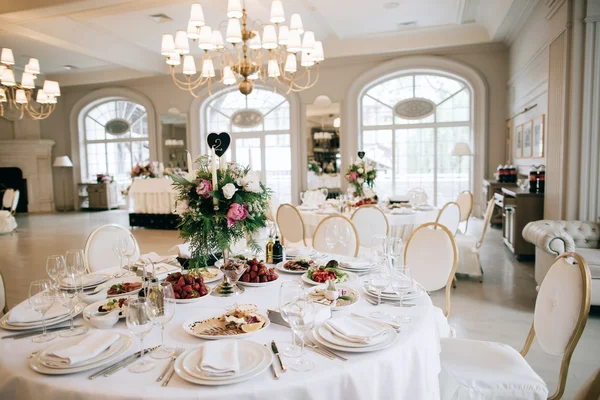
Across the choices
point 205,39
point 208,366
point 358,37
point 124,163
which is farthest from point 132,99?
point 208,366

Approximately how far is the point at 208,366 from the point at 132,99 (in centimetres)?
1274

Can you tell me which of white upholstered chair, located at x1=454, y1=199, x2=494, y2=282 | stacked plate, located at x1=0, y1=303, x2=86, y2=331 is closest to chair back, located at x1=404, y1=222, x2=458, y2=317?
stacked plate, located at x1=0, y1=303, x2=86, y2=331

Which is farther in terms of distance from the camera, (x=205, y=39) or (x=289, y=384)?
(x=205, y=39)

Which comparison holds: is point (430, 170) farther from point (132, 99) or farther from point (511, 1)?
point (132, 99)

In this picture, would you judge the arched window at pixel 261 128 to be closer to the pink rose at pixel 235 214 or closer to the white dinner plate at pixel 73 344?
Answer: the pink rose at pixel 235 214

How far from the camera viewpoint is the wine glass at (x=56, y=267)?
1.85 m

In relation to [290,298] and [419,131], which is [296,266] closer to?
[290,298]

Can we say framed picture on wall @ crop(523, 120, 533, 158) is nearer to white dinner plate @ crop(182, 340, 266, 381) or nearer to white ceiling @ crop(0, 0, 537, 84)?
white ceiling @ crop(0, 0, 537, 84)

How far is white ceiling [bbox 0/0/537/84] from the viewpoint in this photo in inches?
260

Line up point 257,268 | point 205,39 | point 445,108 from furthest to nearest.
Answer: point 445,108
point 205,39
point 257,268

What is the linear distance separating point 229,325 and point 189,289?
39cm

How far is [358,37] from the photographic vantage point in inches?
371

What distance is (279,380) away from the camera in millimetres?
1230

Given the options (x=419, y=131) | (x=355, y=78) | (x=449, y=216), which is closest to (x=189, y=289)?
(x=449, y=216)
